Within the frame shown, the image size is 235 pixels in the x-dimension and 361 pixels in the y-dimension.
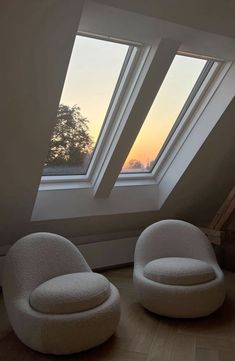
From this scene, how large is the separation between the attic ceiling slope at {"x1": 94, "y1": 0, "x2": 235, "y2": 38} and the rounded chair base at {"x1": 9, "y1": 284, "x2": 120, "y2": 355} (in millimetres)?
1928

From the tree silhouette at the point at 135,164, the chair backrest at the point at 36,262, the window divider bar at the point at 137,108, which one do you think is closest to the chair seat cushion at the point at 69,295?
the chair backrest at the point at 36,262

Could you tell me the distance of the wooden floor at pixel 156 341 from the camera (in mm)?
2617

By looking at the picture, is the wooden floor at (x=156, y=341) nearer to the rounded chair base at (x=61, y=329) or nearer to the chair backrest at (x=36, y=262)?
the rounded chair base at (x=61, y=329)

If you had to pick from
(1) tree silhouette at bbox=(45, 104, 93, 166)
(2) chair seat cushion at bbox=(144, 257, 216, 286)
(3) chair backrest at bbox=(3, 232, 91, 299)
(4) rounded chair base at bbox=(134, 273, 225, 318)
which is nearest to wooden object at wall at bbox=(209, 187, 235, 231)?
(2) chair seat cushion at bbox=(144, 257, 216, 286)

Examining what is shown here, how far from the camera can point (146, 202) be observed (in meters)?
4.36

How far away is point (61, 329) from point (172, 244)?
1.55 meters

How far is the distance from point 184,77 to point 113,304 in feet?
6.94

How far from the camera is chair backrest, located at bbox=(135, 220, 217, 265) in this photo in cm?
365

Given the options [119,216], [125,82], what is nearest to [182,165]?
[119,216]

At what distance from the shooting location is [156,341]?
2.85m

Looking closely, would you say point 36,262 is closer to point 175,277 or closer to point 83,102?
point 175,277

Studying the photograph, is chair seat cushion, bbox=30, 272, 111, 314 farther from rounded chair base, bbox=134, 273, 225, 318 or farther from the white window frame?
the white window frame

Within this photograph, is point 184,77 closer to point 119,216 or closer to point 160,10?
point 160,10

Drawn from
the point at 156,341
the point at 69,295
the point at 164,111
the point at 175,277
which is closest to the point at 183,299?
the point at 175,277
